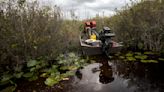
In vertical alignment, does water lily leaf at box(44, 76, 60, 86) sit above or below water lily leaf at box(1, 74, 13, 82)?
below

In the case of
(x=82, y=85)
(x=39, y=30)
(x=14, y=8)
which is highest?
(x=14, y=8)

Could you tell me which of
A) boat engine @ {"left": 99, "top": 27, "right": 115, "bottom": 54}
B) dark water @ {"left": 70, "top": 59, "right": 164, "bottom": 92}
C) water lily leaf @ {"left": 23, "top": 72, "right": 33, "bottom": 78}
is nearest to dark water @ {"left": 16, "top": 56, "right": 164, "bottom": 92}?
dark water @ {"left": 70, "top": 59, "right": 164, "bottom": 92}

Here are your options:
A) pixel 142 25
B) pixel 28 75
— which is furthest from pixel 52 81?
pixel 142 25

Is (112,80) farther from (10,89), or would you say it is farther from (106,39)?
(106,39)

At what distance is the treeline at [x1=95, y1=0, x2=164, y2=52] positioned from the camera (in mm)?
10885

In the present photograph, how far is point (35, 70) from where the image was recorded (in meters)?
8.10

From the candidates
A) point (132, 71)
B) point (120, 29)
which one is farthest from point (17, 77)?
point (120, 29)

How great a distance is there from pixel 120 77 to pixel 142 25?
5.11 meters

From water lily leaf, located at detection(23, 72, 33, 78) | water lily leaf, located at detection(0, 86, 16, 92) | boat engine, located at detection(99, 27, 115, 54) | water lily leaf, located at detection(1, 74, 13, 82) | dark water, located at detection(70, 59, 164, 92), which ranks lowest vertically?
water lily leaf, located at detection(0, 86, 16, 92)

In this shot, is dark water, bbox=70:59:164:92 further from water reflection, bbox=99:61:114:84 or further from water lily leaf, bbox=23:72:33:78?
water lily leaf, bbox=23:72:33:78

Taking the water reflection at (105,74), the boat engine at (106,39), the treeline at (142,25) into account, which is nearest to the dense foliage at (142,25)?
the treeline at (142,25)

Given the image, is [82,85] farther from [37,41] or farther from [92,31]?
[92,31]

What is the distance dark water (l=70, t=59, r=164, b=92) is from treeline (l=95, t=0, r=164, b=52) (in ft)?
9.05

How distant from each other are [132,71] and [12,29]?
453 cm
